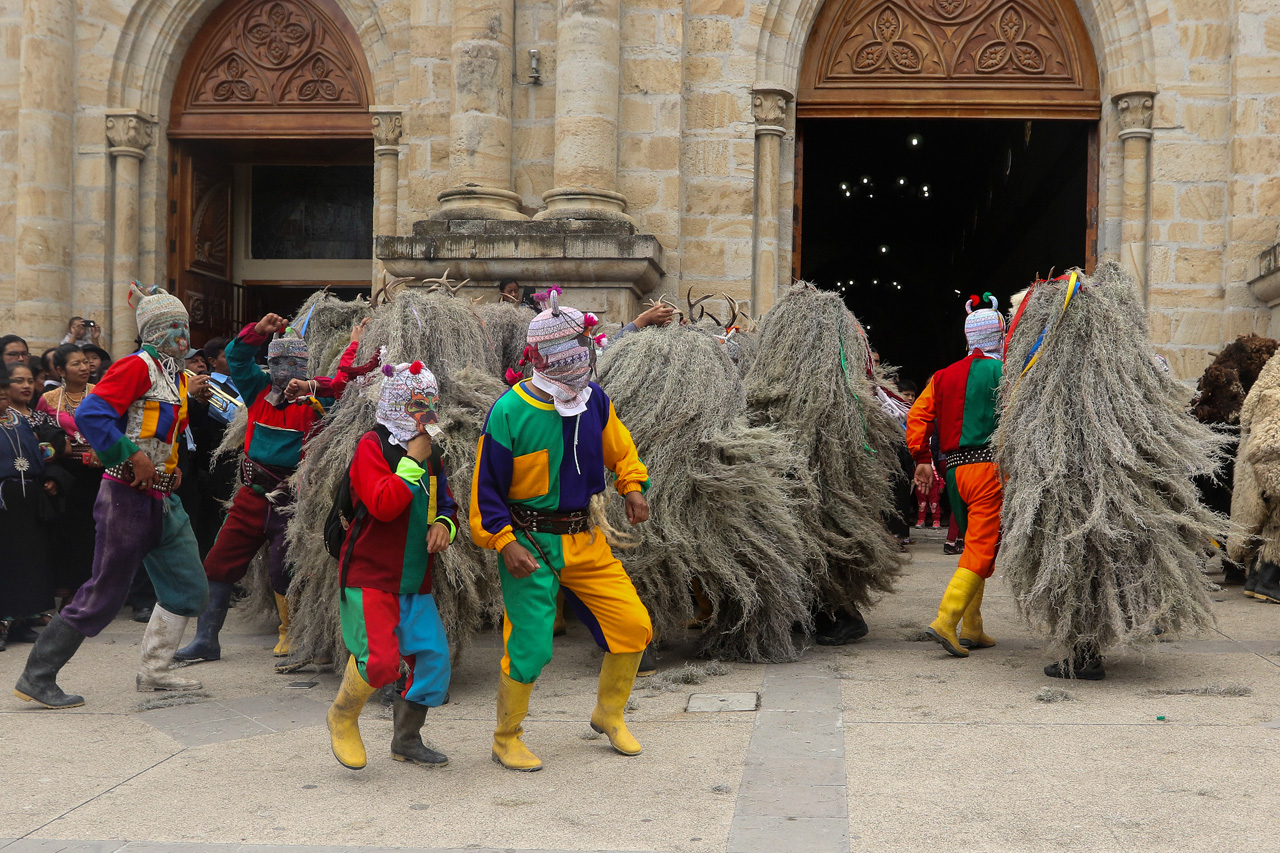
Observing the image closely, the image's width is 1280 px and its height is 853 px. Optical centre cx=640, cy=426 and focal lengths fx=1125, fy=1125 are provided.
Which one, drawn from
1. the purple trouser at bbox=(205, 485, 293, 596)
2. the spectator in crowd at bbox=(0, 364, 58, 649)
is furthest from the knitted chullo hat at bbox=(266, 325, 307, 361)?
the spectator in crowd at bbox=(0, 364, 58, 649)

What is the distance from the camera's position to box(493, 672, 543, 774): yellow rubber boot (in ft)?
14.1

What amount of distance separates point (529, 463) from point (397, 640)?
0.86 m

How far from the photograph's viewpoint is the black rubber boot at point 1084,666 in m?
5.54

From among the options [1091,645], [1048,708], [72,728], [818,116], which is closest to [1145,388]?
[1091,645]

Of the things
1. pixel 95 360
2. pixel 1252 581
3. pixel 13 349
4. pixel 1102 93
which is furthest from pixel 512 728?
pixel 1102 93

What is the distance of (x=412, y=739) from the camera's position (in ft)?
14.5

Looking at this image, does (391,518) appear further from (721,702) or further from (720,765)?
(721,702)

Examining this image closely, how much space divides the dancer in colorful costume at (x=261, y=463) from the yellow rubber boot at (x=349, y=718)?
2.18 meters

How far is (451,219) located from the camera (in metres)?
10.5

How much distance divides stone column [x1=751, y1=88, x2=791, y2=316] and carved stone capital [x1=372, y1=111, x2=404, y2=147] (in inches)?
151

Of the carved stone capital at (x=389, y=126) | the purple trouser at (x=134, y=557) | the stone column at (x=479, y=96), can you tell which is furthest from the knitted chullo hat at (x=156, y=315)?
the carved stone capital at (x=389, y=126)

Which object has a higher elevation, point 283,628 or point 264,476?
point 264,476

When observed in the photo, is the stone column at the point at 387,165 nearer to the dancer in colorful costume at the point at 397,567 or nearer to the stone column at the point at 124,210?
the stone column at the point at 124,210

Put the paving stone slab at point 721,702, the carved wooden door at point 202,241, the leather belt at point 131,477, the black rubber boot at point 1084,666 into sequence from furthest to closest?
1. the carved wooden door at point 202,241
2. the black rubber boot at point 1084,666
3. the leather belt at point 131,477
4. the paving stone slab at point 721,702
